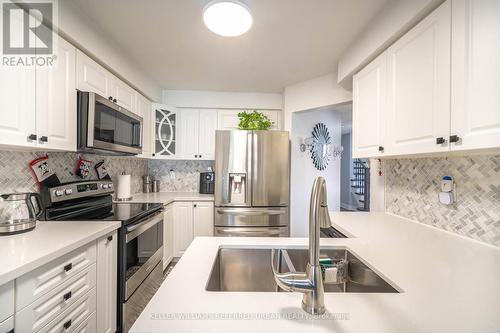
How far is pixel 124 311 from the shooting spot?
1512 mm

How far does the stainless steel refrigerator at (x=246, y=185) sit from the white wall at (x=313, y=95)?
55 cm

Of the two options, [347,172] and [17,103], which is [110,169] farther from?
[347,172]

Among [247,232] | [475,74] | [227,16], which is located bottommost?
[247,232]

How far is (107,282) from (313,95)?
2.70m

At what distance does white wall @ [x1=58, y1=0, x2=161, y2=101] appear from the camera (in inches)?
56.2

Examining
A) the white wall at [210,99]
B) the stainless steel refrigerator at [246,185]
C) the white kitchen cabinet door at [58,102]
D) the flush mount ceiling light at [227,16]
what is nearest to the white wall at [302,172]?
the stainless steel refrigerator at [246,185]

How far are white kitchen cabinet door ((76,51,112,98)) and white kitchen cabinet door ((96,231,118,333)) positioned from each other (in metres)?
1.16

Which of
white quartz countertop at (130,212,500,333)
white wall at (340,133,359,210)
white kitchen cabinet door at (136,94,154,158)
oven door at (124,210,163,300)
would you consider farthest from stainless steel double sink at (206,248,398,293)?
white wall at (340,133,359,210)

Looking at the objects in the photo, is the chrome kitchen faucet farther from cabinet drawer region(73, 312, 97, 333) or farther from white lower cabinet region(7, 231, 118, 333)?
cabinet drawer region(73, 312, 97, 333)

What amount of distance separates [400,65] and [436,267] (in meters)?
1.17

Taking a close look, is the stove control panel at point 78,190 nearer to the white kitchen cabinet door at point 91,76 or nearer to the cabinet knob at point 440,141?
the white kitchen cabinet door at point 91,76

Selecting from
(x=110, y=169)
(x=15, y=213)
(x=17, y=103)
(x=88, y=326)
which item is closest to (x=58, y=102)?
(x=17, y=103)

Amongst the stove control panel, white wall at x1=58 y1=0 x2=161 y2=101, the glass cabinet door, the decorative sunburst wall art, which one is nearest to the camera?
white wall at x1=58 y1=0 x2=161 y2=101

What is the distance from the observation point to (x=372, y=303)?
1.96 ft
